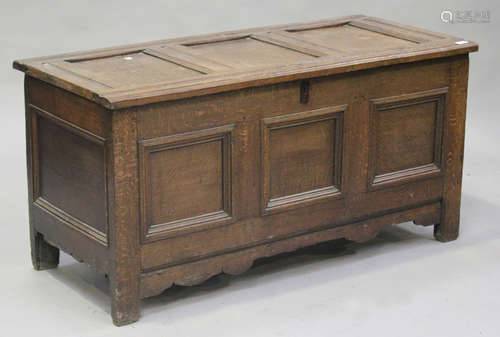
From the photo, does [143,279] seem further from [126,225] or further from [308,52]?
[308,52]

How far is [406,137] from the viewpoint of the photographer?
4926 millimetres

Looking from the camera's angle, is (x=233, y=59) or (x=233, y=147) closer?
(x=233, y=147)

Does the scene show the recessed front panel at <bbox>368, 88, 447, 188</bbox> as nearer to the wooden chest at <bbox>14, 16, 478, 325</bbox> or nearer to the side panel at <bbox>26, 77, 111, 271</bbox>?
the wooden chest at <bbox>14, 16, 478, 325</bbox>

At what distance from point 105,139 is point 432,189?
145cm

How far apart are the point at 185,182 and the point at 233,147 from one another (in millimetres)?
209

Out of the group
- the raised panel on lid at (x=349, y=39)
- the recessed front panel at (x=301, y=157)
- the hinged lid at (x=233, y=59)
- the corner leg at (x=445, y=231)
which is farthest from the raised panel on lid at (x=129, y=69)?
the corner leg at (x=445, y=231)

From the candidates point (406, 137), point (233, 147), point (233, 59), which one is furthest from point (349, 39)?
point (233, 147)

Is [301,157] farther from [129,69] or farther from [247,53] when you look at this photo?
[129,69]

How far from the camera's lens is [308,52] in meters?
4.77

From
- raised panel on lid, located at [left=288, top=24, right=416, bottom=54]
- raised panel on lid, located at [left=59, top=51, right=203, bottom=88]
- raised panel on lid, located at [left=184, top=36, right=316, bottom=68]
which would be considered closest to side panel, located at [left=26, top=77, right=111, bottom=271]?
raised panel on lid, located at [left=59, top=51, right=203, bottom=88]

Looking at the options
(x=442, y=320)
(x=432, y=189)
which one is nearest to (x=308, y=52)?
(x=432, y=189)

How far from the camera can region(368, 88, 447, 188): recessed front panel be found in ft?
15.9

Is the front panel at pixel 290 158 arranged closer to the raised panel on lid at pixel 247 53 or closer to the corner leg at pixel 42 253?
the raised panel on lid at pixel 247 53

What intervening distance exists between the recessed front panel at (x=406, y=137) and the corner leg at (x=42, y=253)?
47.8 inches
